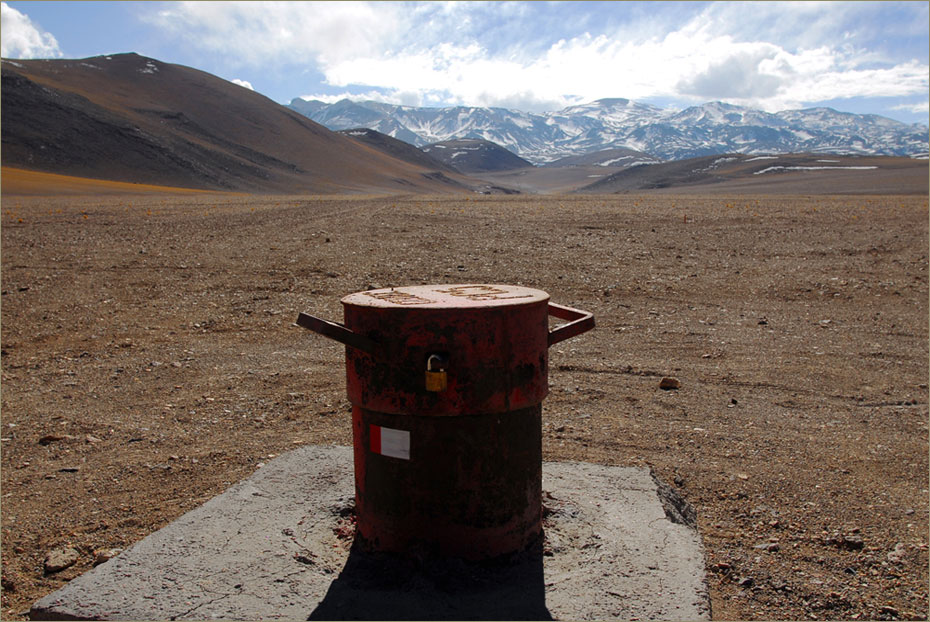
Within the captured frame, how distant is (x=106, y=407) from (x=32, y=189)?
3872 centimetres

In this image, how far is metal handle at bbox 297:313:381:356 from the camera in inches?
103

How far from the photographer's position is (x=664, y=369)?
22.1ft

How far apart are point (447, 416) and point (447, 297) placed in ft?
1.70

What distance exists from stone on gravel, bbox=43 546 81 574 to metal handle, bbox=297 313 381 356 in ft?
6.27

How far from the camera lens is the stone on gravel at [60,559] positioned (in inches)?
136

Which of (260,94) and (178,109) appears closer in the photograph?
(178,109)

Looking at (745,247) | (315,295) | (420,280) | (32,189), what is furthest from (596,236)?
(32,189)

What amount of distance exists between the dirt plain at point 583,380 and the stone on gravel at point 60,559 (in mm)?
28

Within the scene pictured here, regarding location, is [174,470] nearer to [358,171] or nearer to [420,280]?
[420,280]

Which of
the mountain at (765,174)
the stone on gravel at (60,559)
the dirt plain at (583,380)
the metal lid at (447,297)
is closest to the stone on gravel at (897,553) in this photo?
the dirt plain at (583,380)

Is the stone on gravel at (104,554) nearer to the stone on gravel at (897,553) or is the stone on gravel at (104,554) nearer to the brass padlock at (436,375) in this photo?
the brass padlock at (436,375)

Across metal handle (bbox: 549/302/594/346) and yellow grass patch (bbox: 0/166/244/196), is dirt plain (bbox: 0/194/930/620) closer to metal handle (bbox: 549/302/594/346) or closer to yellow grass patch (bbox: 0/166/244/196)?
metal handle (bbox: 549/302/594/346)

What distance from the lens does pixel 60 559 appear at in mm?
3502

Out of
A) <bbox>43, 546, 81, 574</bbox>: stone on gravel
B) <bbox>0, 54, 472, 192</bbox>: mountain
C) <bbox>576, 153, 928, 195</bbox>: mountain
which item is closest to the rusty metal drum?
<bbox>43, 546, 81, 574</bbox>: stone on gravel
